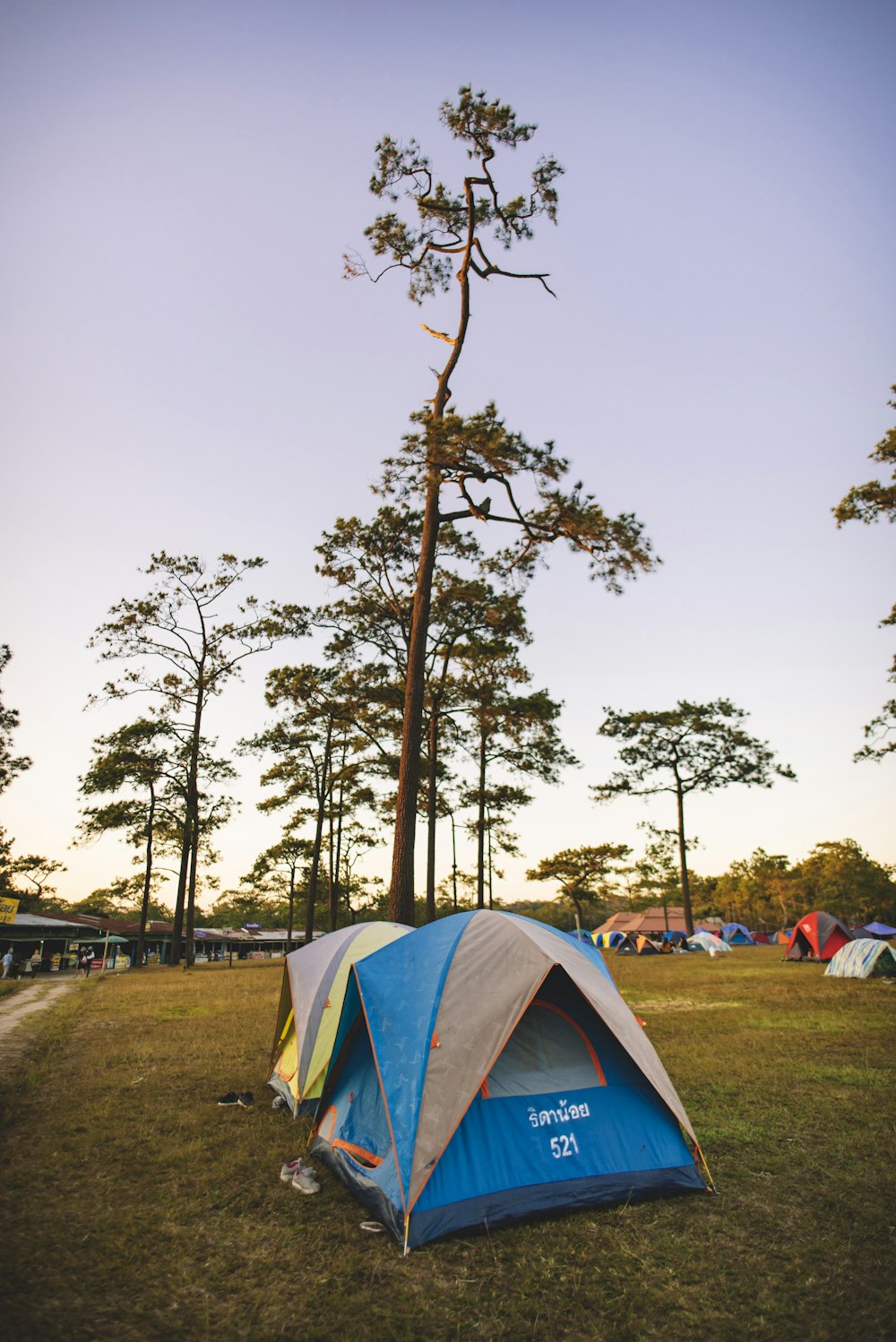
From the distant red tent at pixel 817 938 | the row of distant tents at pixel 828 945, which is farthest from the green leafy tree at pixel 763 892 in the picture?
the distant red tent at pixel 817 938

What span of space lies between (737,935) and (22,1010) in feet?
180

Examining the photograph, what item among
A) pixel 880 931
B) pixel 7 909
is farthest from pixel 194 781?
pixel 880 931

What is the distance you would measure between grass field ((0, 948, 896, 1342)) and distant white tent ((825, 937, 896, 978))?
467 inches

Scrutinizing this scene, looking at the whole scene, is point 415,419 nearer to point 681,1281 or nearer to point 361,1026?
point 361,1026

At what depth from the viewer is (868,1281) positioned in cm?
378

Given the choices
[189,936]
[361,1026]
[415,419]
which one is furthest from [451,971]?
[189,936]

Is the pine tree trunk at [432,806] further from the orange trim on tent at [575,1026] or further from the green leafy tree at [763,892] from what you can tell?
the green leafy tree at [763,892]

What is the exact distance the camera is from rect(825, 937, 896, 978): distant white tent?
711 inches

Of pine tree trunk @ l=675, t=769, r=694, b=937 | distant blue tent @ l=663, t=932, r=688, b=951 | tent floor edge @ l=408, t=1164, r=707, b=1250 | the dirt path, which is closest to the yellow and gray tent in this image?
tent floor edge @ l=408, t=1164, r=707, b=1250

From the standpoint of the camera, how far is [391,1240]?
4.35 meters

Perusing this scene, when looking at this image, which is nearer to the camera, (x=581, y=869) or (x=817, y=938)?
(x=817, y=938)

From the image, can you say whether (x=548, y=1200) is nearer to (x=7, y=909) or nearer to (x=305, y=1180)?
(x=305, y=1180)

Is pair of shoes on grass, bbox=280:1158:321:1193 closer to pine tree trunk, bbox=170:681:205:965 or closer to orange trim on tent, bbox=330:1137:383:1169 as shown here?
orange trim on tent, bbox=330:1137:383:1169

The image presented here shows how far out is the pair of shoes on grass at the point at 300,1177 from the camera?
199 inches
